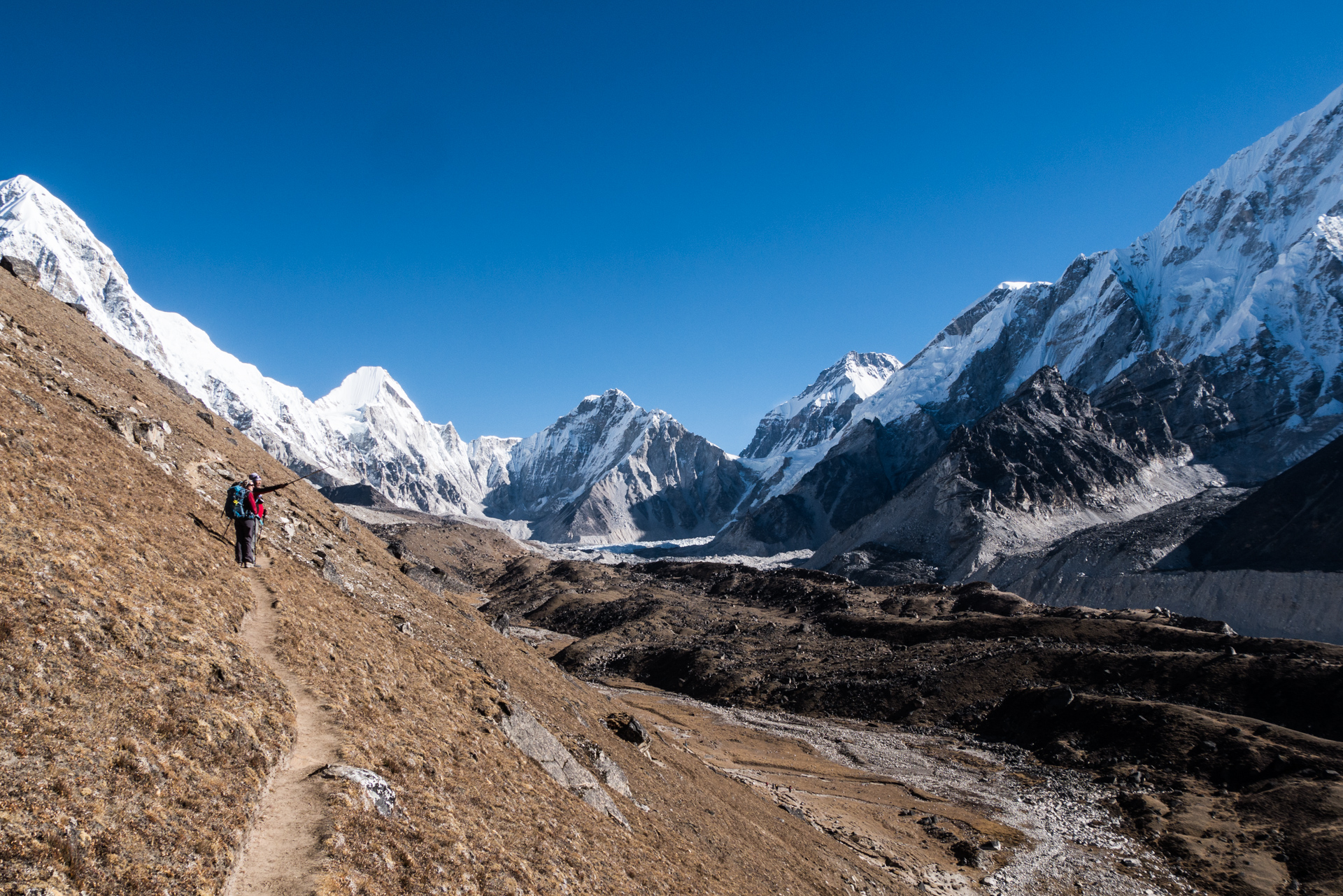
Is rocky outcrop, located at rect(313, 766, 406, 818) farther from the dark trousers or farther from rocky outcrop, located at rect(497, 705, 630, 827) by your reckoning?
the dark trousers

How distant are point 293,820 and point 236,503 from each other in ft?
39.5

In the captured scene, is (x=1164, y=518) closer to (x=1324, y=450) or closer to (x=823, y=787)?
(x=1324, y=450)

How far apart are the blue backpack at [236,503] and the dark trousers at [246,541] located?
1.52 ft

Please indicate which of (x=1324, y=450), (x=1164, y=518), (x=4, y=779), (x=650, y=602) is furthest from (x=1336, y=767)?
(x=1324, y=450)

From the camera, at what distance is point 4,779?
761 cm

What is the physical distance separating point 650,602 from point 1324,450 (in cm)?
13351

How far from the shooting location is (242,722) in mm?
11742

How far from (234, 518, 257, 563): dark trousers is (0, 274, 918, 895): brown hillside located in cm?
46

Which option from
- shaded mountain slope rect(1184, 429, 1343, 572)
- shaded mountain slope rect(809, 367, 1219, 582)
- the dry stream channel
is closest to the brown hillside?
the dry stream channel

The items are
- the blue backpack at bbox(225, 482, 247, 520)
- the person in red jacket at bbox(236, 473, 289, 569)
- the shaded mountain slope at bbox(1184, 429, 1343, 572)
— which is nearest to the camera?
the blue backpack at bbox(225, 482, 247, 520)

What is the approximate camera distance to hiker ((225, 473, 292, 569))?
19.5 metres

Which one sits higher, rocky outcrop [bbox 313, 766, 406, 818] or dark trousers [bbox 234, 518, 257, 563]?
dark trousers [bbox 234, 518, 257, 563]

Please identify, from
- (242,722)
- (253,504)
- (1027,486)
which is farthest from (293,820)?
(1027,486)

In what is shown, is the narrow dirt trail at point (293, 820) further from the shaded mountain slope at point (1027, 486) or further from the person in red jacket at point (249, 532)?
the shaded mountain slope at point (1027, 486)
